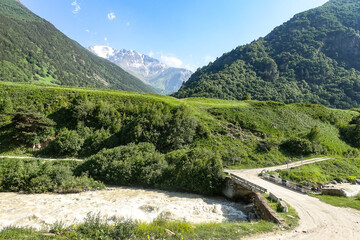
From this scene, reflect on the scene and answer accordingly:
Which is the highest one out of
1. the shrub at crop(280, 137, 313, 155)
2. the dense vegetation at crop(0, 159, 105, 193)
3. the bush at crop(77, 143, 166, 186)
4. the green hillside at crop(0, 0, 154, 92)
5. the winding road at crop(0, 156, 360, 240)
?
the green hillside at crop(0, 0, 154, 92)

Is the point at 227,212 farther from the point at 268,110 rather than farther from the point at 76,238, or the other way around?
the point at 268,110

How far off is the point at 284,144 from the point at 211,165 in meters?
22.5

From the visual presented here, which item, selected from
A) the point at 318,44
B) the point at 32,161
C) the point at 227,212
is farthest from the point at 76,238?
the point at 318,44

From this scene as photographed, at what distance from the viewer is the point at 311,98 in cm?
10531

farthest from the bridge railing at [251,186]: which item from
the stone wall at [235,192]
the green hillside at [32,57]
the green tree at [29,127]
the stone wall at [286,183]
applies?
the green hillside at [32,57]

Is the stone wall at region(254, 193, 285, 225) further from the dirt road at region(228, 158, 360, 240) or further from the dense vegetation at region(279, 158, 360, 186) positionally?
the dense vegetation at region(279, 158, 360, 186)

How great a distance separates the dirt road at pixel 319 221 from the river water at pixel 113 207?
5.22m

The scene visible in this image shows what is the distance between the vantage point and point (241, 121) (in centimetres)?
4184

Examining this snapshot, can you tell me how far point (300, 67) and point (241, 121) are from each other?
118m

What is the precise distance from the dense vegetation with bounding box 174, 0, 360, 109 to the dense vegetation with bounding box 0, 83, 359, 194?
193 feet

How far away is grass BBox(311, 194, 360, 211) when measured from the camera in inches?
617

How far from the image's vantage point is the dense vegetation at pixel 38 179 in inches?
795

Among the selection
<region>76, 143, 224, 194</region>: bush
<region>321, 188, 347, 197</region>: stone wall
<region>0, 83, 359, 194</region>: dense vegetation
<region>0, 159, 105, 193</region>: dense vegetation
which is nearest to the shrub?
<region>0, 83, 359, 194</region>: dense vegetation

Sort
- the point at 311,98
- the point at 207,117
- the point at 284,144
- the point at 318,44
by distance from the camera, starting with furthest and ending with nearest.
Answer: the point at 318,44
the point at 311,98
the point at 207,117
the point at 284,144
